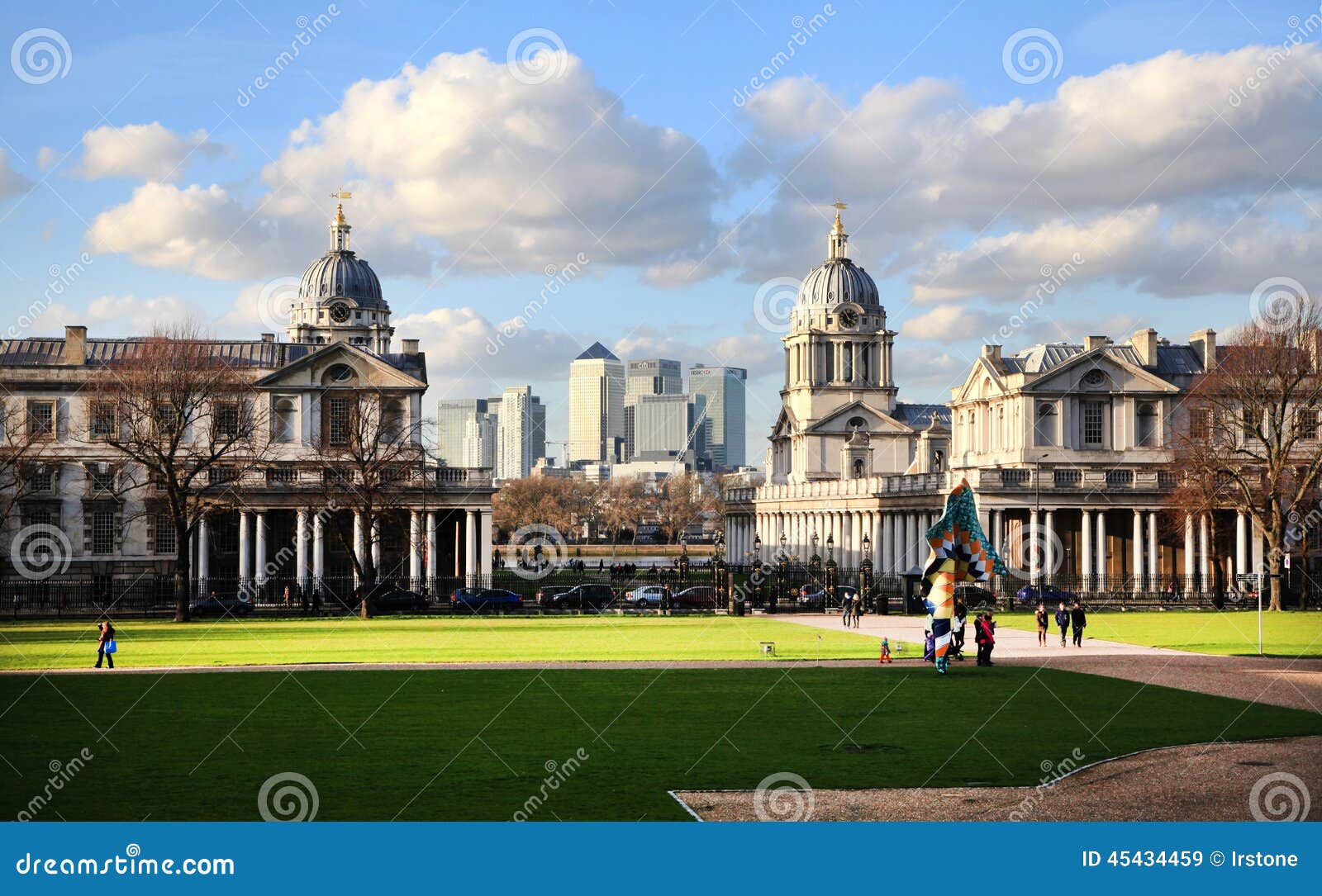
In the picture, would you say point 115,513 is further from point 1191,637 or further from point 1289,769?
point 1289,769

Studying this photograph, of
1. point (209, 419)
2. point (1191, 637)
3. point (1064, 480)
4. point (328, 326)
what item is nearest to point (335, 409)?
point (209, 419)

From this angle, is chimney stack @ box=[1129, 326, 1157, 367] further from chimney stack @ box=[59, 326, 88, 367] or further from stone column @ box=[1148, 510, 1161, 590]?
chimney stack @ box=[59, 326, 88, 367]

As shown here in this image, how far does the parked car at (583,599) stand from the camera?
73.5 metres

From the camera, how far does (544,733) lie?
86.6 ft

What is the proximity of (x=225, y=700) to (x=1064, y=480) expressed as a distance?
64884 mm

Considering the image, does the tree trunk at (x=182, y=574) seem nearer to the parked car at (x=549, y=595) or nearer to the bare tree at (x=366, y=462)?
the bare tree at (x=366, y=462)

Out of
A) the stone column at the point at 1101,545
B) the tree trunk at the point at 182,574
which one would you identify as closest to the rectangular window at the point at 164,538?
the tree trunk at the point at 182,574

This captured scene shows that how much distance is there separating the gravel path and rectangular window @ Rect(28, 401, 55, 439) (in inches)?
2960

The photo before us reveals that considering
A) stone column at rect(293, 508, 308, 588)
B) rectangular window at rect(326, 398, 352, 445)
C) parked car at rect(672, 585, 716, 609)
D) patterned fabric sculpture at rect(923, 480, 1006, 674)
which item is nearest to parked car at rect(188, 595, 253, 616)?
stone column at rect(293, 508, 308, 588)

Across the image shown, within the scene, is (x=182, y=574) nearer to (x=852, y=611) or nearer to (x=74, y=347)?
(x=852, y=611)

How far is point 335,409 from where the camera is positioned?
300 feet

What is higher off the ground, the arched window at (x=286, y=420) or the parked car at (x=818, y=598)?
the arched window at (x=286, y=420)

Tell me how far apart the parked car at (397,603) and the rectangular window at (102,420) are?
14.0m

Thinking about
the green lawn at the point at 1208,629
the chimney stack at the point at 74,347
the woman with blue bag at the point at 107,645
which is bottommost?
the green lawn at the point at 1208,629
